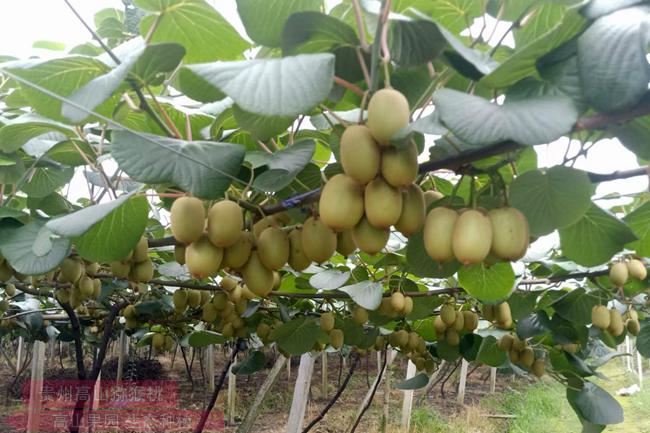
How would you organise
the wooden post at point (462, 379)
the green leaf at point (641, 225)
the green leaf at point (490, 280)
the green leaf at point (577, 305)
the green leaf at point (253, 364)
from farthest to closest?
the wooden post at point (462, 379), the green leaf at point (253, 364), the green leaf at point (577, 305), the green leaf at point (490, 280), the green leaf at point (641, 225)

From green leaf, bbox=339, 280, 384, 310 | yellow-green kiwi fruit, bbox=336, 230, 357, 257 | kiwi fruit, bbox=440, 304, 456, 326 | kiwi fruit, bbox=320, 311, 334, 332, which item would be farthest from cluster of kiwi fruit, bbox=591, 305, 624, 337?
yellow-green kiwi fruit, bbox=336, 230, 357, 257

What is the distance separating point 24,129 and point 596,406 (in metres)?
2.32

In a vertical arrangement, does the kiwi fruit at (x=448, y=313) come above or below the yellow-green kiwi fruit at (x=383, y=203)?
below

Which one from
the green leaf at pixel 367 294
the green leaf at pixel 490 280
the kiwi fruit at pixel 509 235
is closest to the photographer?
the kiwi fruit at pixel 509 235

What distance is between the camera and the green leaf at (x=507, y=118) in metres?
0.47

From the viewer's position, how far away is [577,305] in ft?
6.09

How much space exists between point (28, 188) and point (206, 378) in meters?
8.30

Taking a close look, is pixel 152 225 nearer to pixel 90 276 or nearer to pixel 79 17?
pixel 90 276

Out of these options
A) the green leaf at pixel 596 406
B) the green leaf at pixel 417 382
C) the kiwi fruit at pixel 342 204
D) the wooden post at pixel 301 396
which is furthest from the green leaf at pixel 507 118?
the wooden post at pixel 301 396

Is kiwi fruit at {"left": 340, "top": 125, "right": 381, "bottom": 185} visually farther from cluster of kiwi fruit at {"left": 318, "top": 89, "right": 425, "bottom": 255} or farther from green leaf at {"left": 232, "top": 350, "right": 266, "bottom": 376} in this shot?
green leaf at {"left": 232, "top": 350, "right": 266, "bottom": 376}

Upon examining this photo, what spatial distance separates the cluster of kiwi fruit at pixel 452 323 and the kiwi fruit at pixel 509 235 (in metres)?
1.52

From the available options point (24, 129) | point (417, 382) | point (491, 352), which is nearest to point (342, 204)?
point (24, 129)

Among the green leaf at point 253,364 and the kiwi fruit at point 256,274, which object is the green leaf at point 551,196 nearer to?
the kiwi fruit at point 256,274

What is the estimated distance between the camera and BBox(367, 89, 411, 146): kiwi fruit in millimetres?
507
